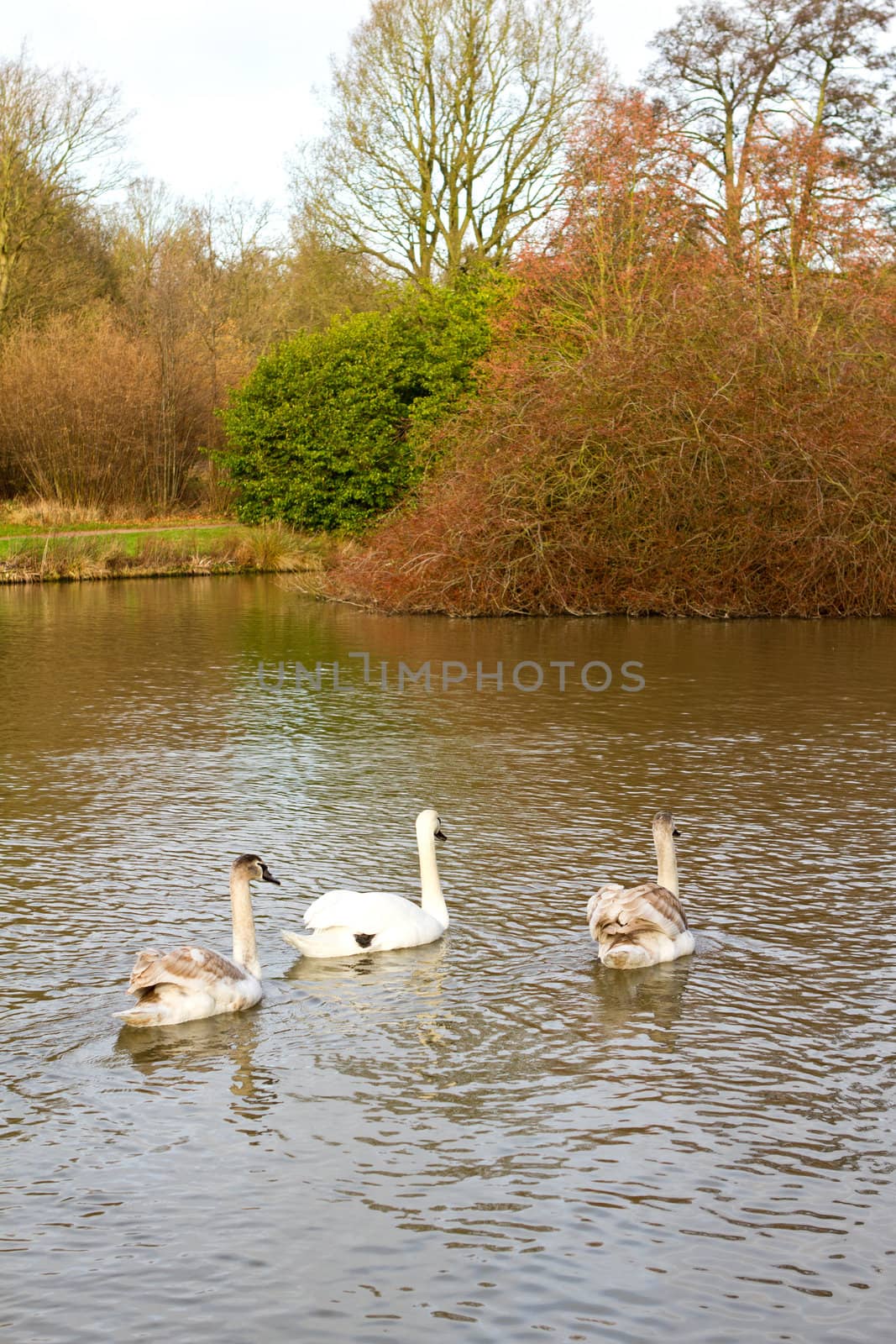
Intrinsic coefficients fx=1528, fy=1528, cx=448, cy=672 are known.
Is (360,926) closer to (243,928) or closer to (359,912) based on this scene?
(359,912)

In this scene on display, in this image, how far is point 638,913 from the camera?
20.3 feet

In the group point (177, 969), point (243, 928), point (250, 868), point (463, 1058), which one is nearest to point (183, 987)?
point (177, 969)

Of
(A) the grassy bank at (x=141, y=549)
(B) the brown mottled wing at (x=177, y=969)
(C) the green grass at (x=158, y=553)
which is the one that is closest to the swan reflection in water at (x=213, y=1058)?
(B) the brown mottled wing at (x=177, y=969)

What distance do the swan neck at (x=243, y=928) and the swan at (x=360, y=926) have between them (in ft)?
1.36

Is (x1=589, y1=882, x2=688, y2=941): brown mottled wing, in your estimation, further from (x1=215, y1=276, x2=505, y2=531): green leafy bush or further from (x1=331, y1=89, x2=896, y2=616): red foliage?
(x1=215, y1=276, x2=505, y2=531): green leafy bush

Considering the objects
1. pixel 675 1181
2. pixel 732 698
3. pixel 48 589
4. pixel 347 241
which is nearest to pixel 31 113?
pixel 347 241

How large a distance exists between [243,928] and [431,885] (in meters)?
1.13

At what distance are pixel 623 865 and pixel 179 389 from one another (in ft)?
98.2

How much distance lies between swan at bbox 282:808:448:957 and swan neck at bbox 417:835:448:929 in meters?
0.10

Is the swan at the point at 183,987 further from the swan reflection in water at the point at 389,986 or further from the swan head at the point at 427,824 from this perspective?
the swan head at the point at 427,824

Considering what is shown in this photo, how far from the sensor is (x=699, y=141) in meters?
37.0

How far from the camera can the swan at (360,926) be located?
6340mm

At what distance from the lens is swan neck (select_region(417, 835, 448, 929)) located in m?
6.74

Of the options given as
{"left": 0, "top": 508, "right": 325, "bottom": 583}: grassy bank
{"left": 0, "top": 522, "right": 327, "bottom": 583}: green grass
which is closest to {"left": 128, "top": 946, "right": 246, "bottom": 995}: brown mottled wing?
{"left": 0, "top": 508, "right": 325, "bottom": 583}: grassy bank
